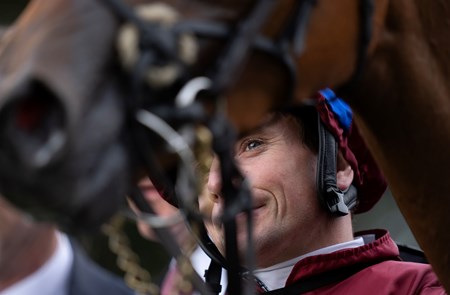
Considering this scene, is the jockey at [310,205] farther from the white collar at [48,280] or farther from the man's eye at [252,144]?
the white collar at [48,280]

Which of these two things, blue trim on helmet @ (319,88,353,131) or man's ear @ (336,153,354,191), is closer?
blue trim on helmet @ (319,88,353,131)

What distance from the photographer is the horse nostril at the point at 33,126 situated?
1.69 metres

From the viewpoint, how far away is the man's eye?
305 centimetres

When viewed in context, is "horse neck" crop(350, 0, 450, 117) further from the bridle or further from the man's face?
the man's face

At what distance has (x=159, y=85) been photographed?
1.81m

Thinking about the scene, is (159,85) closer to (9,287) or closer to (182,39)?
(182,39)

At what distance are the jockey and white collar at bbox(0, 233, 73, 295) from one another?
1.49ft

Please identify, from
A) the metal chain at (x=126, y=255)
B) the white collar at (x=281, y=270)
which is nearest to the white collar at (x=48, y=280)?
the metal chain at (x=126, y=255)

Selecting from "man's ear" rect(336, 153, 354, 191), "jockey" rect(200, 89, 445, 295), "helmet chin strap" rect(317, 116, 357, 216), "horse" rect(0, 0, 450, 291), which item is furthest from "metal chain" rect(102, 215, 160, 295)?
"man's ear" rect(336, 153, 354, 191)

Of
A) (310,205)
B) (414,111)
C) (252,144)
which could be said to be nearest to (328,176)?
(310,205)

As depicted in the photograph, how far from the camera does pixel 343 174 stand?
2.99m

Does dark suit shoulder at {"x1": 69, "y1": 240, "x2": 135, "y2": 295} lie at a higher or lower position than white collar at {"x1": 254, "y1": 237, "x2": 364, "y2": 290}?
higher

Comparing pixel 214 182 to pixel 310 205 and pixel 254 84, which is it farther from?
pixel 254 84

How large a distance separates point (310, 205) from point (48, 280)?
80 centimetres
